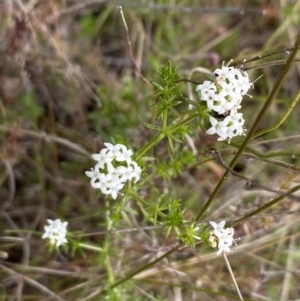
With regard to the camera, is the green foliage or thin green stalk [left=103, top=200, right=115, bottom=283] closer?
the green foliage

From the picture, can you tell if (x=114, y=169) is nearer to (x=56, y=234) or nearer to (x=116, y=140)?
(x=56, y=234)

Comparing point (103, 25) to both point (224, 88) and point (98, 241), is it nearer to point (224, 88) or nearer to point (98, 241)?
point (98, 241)

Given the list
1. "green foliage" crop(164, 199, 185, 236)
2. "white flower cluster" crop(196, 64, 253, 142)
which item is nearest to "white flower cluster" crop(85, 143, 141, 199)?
"green foliage" crop(164, 199, 185, 236)

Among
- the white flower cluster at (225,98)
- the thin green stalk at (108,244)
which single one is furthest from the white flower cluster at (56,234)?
the white flower cluster at (225,98)

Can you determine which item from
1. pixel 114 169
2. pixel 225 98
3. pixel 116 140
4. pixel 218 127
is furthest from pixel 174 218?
pixel 116 140

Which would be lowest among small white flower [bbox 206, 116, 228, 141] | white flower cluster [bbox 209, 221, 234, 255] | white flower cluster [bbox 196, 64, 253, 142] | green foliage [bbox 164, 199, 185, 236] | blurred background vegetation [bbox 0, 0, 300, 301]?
white flower cluster [bbox 209, 221, 234, 255]

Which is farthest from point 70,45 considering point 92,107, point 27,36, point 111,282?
point 111,282

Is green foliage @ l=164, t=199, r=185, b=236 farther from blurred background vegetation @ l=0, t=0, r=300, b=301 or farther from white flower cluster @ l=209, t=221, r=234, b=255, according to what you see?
blurred background vegetation @ l=0, t=0, r=300, b=301

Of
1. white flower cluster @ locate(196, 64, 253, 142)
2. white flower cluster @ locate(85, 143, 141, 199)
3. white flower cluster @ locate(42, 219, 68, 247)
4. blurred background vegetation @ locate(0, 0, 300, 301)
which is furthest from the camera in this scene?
blurred background vegetation @ locate(0, 0, 300, 301)
